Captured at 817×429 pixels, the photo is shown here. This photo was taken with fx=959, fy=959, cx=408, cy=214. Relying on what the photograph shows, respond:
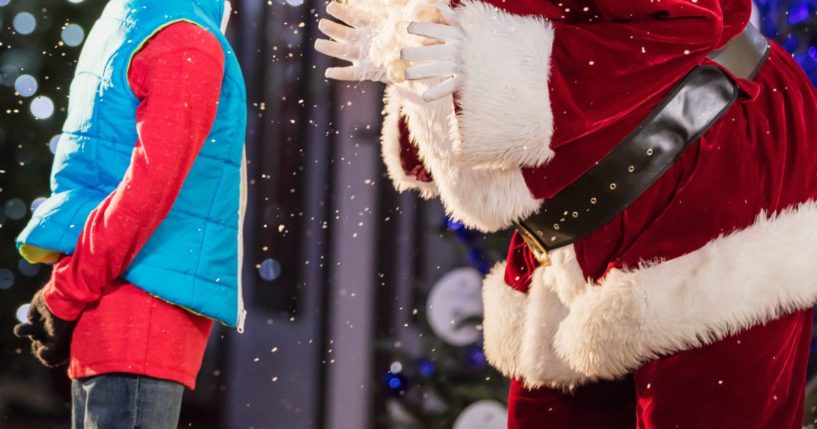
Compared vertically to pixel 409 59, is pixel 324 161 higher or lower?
lower

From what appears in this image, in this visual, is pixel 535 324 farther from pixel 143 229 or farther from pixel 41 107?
pixel 41 107

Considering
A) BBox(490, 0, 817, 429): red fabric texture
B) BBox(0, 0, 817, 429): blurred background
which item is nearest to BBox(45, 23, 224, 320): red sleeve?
BBox(490, 0, 817, 429): red fabric texture

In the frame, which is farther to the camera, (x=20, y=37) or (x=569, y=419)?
(x=20, y=37)

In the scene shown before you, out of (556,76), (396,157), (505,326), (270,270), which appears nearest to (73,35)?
(270,270)

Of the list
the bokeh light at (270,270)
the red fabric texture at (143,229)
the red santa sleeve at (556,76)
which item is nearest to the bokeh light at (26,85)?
the bokeh light at (270,270)

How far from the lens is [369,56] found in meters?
1.28

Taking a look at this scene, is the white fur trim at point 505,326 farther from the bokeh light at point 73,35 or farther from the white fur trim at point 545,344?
the bokeh light at point 73,35

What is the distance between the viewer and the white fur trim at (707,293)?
3.73 ft

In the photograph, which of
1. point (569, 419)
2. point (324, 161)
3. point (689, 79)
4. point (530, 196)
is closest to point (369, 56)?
point (530, 196)

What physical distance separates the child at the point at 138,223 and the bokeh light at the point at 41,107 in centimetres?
73

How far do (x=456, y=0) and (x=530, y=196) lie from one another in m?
0.25

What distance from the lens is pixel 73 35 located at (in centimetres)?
212

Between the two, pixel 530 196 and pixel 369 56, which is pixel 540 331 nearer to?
pixel 530 196

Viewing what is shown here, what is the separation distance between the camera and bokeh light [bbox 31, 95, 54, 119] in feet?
6.92
